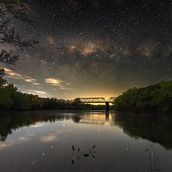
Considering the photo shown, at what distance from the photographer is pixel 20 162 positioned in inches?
820

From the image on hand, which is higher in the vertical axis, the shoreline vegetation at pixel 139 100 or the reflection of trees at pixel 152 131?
the shoreline vegetation at pixel 139 100

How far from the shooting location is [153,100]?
120250 mm

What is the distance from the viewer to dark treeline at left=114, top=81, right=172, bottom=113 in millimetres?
101431

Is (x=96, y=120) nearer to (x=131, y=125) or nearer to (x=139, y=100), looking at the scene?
(x=131, y=125)

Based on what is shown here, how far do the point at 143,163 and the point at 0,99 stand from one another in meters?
99.1

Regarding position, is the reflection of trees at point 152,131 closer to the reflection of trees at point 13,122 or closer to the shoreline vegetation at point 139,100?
the reflection of trees at point 13,122

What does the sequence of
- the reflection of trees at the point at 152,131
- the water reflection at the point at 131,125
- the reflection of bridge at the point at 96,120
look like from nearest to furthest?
the reflection of trees at the point at 152,131 → the water reflection at the point at 131,125 → the reflection of bridge at the point at 96,120

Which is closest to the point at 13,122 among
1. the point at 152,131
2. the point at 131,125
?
the point at 131,125

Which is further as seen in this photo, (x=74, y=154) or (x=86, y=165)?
(x=74, y=154)

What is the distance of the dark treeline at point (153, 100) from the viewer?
101431 millimetres

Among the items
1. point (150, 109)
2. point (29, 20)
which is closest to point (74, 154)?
point (29, 20)

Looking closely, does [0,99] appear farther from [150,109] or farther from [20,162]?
[20,162]

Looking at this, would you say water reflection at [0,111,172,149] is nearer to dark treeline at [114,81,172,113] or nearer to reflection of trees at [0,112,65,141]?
reflection of trees at [0,112,65,141]

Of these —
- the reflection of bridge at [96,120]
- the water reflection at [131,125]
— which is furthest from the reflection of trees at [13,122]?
the reflection of bridge at [96,120]
